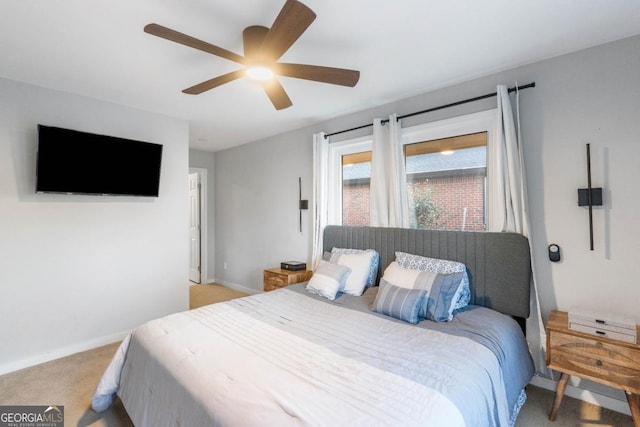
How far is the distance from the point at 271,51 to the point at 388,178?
6.17 feet

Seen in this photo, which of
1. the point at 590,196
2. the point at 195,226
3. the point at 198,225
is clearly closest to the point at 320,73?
the point at 590,196

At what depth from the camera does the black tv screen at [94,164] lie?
2754mm

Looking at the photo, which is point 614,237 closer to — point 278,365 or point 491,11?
point 491,11

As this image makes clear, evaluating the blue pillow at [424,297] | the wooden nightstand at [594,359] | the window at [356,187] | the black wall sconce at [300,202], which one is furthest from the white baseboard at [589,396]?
the black wall sconce at [300,202]

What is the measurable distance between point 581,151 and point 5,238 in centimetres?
485

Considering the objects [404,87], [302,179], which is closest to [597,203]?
[404,87]

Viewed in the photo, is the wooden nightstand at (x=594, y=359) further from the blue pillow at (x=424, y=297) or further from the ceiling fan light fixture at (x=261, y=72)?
the ceiling fan light fixture at (x=261, y=72)

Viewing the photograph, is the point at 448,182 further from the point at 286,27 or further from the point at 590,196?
the point at 286,27

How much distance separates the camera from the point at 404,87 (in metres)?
2.90

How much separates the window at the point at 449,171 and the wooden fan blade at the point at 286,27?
1.80 metres

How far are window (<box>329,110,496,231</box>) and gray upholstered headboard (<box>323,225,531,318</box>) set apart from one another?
238 millimetres

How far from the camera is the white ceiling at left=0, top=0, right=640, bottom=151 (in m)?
1.76

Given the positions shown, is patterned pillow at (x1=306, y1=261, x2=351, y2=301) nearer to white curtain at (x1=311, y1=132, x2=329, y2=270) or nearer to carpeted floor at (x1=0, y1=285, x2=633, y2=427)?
white curtain at (x1=311, y1=132, x2=329, y2=270)

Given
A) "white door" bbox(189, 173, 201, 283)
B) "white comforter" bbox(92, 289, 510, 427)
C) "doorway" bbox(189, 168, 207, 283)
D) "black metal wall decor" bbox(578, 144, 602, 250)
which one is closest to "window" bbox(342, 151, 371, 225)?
"white comforter" bbox(92, 289, 510, 427)
